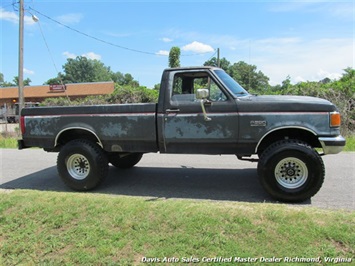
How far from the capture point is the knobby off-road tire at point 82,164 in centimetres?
585

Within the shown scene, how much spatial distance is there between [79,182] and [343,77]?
1531 cm

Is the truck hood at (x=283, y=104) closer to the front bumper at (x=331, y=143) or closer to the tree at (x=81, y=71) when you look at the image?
the front bumper at (x=331, y=143)

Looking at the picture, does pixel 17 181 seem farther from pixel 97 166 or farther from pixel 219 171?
pixel 219 171

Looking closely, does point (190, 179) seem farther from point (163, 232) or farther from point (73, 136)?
point (163, 232)

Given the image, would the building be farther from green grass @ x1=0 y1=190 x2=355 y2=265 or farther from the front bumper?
the front bumper

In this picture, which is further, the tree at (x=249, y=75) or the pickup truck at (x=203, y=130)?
the tree at (x=249, y=75)

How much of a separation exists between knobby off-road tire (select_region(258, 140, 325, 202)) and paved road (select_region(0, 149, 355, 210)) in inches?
9.2

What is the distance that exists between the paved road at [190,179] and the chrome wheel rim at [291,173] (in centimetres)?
35

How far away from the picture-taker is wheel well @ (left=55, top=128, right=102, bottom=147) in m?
6.11

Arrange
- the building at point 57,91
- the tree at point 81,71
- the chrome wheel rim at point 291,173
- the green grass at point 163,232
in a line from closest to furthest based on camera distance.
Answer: the green grass at point 163,232 < the chrome wheel rim at point 291,173 < the building at point 57,91 < the tree at point 81,71

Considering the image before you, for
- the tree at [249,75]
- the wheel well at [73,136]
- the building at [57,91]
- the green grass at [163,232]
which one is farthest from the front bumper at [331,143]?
the tree at [249,75]

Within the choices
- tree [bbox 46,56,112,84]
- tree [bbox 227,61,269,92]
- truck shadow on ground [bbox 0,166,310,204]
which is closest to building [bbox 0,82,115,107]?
tree [bbox 227,61,269,92]

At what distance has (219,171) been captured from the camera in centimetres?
724

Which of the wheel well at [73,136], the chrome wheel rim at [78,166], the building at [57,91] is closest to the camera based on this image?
the chrome wheel rim at [78,166]
